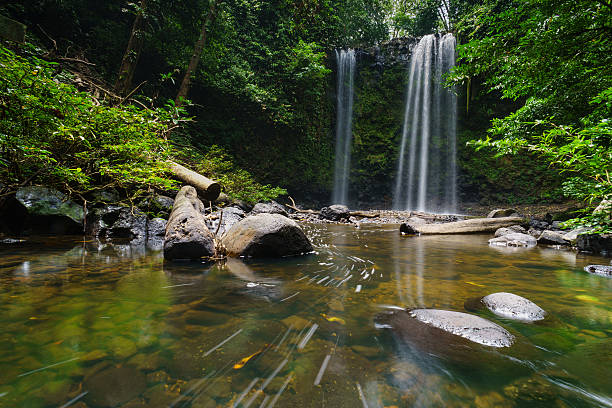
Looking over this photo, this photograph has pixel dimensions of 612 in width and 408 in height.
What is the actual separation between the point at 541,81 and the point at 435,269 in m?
4.15

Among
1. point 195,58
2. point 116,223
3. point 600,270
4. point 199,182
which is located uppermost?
point 195,58

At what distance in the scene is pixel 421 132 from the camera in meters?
19.6

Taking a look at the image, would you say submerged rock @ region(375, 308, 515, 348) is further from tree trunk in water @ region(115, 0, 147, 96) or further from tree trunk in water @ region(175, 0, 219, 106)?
tree trunk in water @ region(175, 0, 219, 106)

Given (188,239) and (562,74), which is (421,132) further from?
(188,239)

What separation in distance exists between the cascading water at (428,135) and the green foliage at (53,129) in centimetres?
1792

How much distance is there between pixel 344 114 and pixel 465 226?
1410 centimetres

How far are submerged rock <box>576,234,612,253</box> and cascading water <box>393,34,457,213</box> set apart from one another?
1404 centimetres

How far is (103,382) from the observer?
3.40 feet

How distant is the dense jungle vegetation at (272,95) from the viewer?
3.30 m

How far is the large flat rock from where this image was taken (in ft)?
26.5

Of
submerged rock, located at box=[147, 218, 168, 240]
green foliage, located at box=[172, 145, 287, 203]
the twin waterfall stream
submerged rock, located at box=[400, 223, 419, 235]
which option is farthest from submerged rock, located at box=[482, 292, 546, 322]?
the twin waterfall stream

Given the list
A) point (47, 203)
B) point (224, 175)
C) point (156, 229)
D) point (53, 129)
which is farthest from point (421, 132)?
point (47, 203)

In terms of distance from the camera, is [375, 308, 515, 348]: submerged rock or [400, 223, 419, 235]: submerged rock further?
[400, 223, 419, 235]: submerged rock

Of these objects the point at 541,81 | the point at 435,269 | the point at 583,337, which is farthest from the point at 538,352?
the point at 541,81
